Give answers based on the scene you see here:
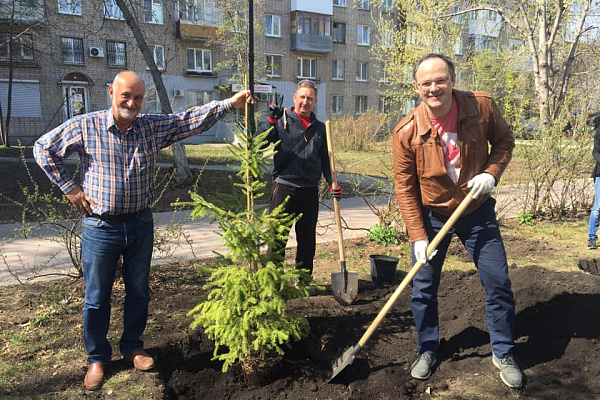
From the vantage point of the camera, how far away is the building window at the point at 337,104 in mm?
36394

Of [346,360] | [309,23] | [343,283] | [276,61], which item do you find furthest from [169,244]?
[309,23]

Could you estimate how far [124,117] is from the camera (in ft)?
9.75

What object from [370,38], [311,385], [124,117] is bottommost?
[311,385]

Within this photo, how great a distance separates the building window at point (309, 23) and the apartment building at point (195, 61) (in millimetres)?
68

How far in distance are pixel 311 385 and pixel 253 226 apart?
1.21m

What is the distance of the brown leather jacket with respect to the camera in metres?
3.01

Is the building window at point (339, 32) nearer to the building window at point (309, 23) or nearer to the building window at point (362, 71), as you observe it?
the building window at point (309, 23)

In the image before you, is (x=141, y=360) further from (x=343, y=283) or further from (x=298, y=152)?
(x=298, y=152)

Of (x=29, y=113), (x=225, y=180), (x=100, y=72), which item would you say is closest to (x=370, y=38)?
(x=100, y=72)

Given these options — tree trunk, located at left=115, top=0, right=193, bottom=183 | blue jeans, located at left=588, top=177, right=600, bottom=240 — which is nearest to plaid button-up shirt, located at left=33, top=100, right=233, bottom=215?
blue jeans, located at left=588, top=177, right=600, bottom=240

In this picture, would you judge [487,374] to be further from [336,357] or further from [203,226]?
[203,226]

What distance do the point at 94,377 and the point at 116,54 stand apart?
29.2m

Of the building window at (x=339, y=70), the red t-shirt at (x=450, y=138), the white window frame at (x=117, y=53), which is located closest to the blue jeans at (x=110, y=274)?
the red t-shirt at (x=450, y=138)

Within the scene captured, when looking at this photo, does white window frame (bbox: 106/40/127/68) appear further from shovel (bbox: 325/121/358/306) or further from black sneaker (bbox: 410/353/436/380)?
black sneaker (bbox: 410/353/436/380)
